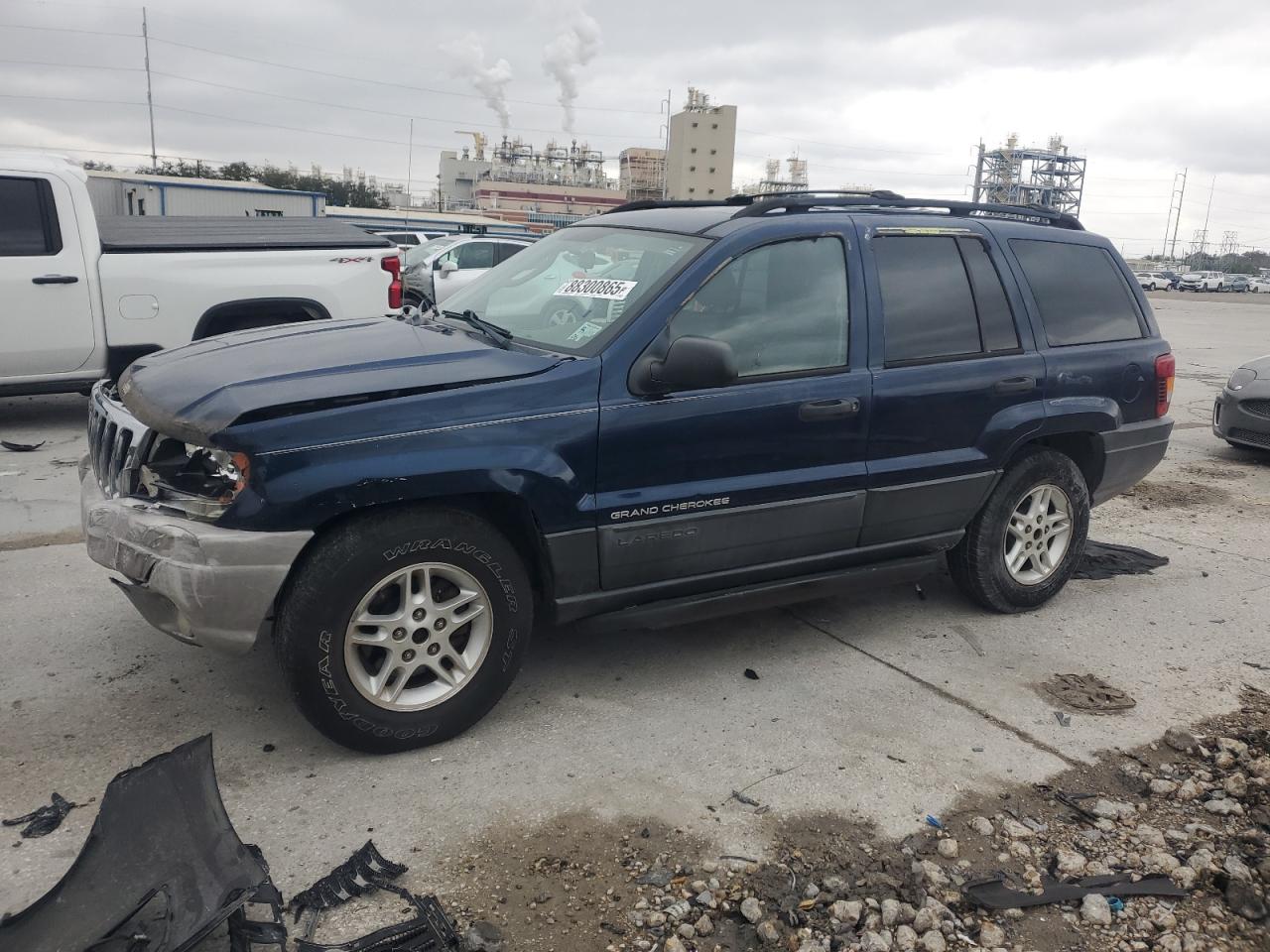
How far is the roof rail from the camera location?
421cm

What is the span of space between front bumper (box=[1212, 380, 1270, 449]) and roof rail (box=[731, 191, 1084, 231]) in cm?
460

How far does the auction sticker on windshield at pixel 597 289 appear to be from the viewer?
12.6 ft

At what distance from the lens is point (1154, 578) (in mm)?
5672

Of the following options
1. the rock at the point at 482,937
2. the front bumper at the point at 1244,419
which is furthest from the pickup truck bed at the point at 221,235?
the front bumper at the point at 1244,419

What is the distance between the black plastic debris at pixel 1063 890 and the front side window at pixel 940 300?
215cm

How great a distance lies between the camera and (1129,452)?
516cm

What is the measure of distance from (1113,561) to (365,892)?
16.1 ft

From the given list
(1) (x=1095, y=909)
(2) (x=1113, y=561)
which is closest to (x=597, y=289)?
(1) (x=1095, y=909)

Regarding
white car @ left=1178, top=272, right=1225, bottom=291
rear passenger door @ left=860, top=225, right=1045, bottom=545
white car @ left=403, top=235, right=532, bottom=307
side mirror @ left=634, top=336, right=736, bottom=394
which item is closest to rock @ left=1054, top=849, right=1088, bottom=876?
rear passenger door @ left=860, top=225, right=1045, bottom=545

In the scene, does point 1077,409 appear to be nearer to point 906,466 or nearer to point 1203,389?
point 906,466

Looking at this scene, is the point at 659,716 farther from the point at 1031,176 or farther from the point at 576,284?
the point at 1031,176

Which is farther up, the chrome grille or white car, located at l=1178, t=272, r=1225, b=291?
the chrome grille

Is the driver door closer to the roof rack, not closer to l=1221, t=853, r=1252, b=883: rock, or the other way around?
the roof rack

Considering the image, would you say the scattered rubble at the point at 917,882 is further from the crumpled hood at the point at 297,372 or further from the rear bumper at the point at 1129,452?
the rear bumper at the point at 1129,452
